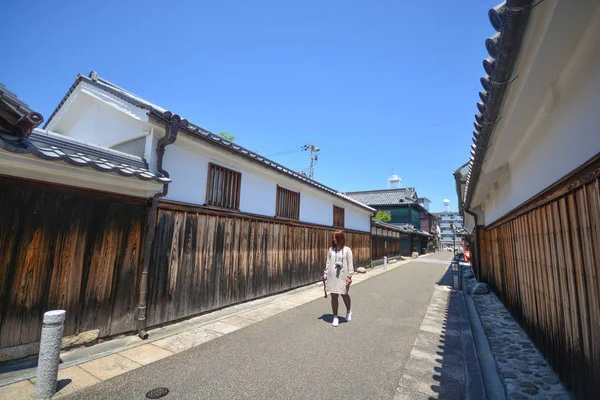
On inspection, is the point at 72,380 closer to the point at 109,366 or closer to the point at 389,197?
the point at 109,366

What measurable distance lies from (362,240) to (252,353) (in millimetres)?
15282

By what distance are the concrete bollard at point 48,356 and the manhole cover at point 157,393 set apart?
3.74 feet

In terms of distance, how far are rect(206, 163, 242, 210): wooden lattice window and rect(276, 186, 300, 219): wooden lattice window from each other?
230 centimetres

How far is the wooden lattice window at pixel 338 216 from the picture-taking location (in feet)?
49.5

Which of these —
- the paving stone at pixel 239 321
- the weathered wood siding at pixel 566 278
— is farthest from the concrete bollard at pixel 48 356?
the weathered wood siding at pixel 566 278

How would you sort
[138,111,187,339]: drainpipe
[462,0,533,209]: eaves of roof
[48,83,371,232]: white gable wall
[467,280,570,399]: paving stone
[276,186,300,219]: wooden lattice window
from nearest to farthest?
[462,0,533,209]: eaves of roof → [467,280,570,399]: paving stone → [138,111,187,339]: drainpipe → [48,83,371,232]: white gable wall → [276,186,300,219]: wooden lattice window

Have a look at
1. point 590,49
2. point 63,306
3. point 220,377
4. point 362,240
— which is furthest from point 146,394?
point 362,240

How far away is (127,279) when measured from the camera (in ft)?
17.2

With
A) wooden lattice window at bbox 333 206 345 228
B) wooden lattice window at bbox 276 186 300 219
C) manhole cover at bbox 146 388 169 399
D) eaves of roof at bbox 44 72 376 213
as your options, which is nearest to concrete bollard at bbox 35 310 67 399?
manhole cover at bbox 146 388 169 399

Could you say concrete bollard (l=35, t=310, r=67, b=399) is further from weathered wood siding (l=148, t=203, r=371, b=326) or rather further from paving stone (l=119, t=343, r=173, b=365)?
weathered wood siding (l=148, t=203, r=371, b=326)

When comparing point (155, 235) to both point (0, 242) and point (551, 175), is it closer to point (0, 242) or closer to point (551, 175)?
point (0, 242)

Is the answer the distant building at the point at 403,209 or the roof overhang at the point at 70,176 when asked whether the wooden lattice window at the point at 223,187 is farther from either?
the distant building at the point at 403,209

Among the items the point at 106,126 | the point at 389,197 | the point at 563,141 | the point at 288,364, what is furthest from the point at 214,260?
the point at 389,197

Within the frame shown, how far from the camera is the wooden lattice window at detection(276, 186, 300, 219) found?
402 inches
